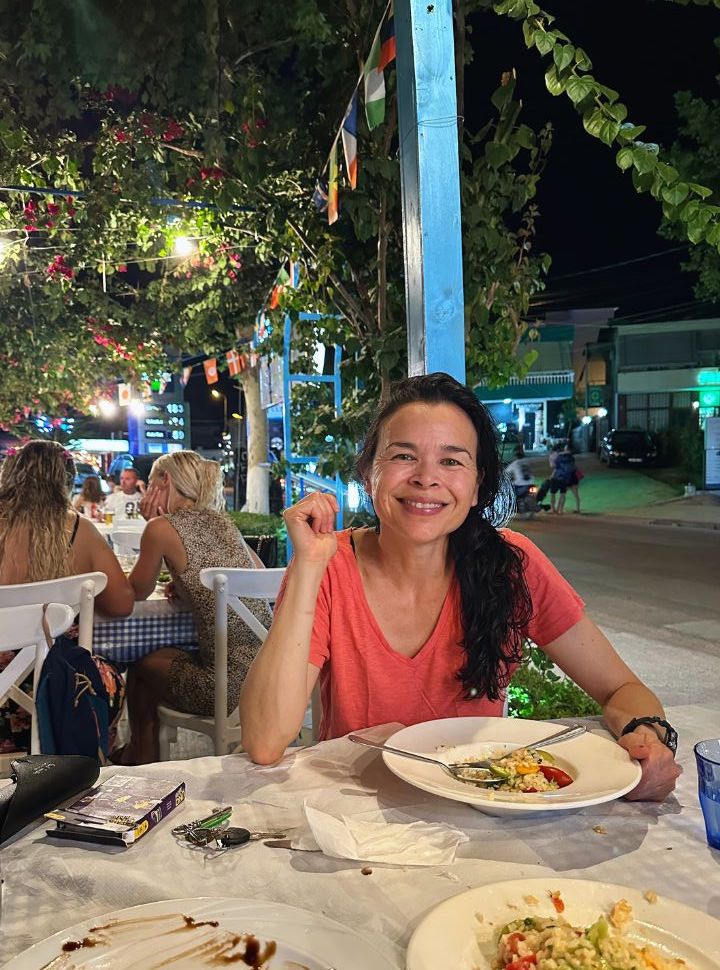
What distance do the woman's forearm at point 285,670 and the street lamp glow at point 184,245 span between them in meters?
6.56

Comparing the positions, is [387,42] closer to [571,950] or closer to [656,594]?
[571,950]

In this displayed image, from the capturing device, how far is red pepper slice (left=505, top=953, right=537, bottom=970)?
2.90ft

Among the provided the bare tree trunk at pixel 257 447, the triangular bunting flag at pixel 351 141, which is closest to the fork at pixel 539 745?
the triangular bunting flag at pixel 351 141

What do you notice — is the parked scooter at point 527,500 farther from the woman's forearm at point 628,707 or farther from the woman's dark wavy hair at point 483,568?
the woman's forearm at point 628,707

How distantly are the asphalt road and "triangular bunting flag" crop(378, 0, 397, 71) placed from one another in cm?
241

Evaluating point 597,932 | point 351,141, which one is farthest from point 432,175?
point 597,932

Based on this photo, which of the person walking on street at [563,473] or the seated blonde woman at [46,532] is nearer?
the seated blonde woman at [46,532]

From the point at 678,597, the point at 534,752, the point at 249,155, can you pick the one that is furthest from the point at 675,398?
the point at 534,752

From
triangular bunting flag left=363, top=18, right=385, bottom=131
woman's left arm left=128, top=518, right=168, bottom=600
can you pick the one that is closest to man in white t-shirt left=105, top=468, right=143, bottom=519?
woman's left arm left=128, top=518, right=168, bottom=600

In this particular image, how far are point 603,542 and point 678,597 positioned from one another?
5.33 meters

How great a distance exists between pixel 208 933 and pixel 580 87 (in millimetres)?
2446

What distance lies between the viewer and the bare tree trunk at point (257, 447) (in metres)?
12.3

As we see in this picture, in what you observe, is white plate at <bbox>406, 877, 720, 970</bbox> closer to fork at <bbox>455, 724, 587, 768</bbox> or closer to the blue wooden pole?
fork at <bbox>455, 724, 587, 768</bbox>

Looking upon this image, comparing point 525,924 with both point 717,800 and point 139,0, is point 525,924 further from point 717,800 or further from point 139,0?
point 139,0
